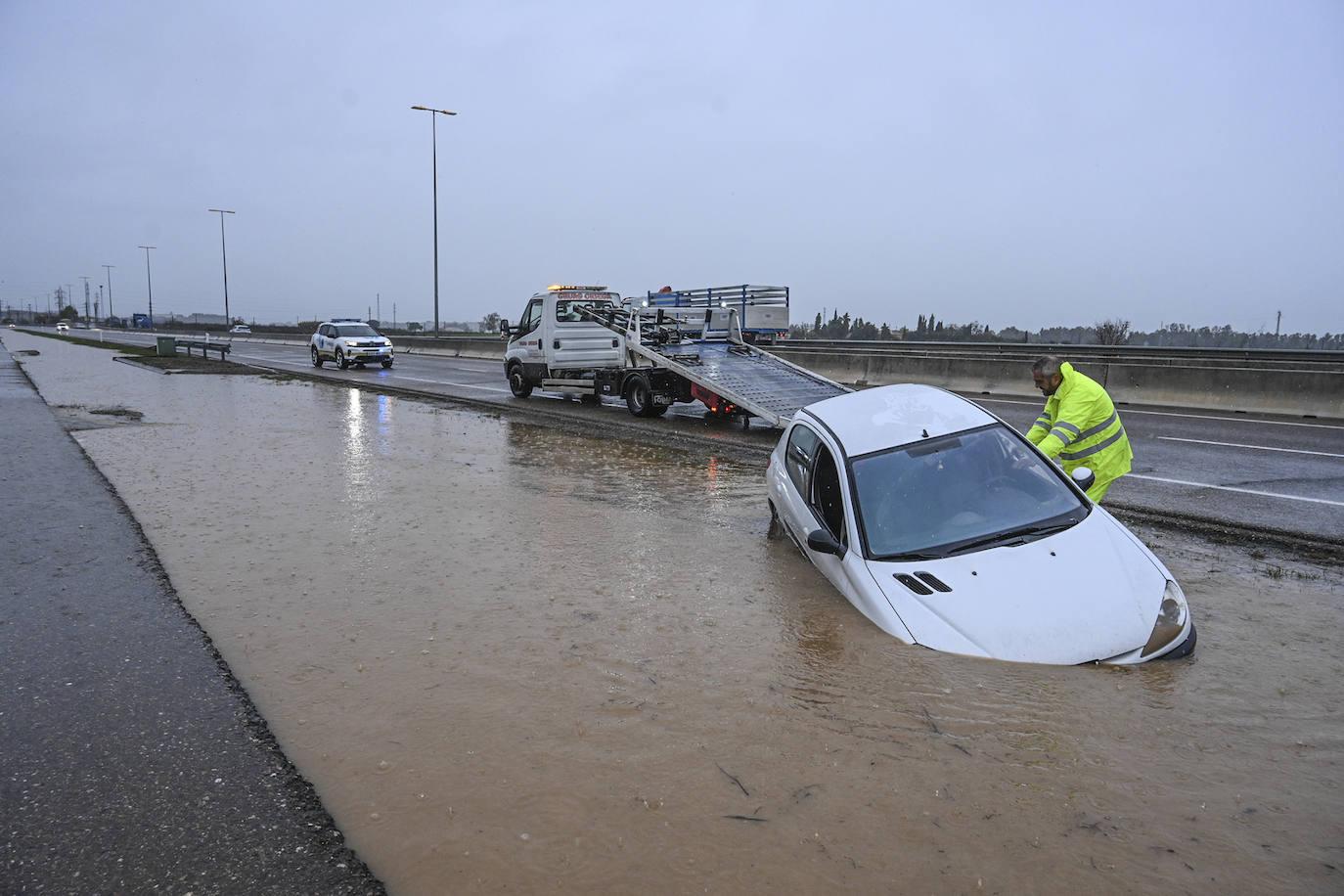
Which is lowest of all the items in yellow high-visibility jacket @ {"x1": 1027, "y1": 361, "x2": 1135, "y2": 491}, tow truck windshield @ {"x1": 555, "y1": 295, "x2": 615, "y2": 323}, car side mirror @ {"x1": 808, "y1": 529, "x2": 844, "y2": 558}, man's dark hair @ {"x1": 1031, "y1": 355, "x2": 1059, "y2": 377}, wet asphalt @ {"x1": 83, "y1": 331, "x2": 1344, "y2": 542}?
wet asphalt @ {"x1": 83, "y1": 331, "x2": 1344, "y2": 542}

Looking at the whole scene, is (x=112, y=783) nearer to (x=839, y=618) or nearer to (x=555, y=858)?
(x=555, y=858)

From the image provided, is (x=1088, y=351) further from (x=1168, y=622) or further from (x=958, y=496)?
(x=1168, y=622)

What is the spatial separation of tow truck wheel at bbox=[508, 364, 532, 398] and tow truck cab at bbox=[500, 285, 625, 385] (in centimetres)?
32

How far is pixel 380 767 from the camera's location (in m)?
3.43

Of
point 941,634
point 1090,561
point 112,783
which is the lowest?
point 112,783

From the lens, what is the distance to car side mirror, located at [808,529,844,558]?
505 centimetres

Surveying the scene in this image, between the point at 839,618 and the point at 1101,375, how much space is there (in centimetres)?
1525

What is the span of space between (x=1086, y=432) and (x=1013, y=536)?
5.80 feet

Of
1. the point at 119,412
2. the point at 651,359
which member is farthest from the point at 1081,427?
the point at 119,412

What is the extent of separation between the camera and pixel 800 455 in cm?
633

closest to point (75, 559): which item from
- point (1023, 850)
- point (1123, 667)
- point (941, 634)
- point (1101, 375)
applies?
point (941, 634)

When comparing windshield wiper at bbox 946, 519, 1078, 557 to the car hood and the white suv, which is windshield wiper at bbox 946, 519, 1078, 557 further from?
the white suv

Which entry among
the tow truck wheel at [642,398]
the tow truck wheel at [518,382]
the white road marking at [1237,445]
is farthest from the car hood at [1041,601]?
the tow truck wheel at [518,382]

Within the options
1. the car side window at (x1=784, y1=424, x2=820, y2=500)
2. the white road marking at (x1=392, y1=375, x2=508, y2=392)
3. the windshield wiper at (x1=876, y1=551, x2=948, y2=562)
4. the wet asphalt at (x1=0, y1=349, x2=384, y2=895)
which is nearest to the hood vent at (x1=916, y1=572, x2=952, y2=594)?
the windshield wiper at (x1=876, y1=551, x2=948, y2=562)
